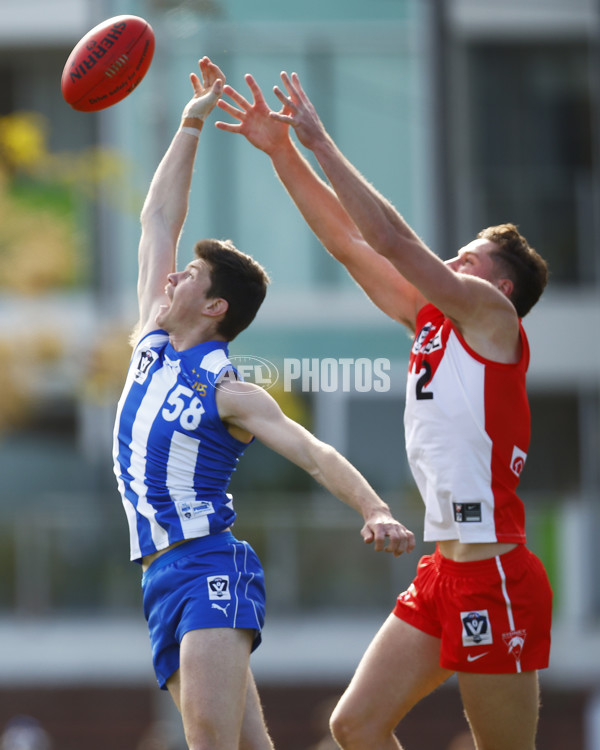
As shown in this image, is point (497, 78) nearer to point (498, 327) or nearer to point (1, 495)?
point (1, 495)

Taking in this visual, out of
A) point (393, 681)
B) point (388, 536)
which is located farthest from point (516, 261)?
point (393, 681)

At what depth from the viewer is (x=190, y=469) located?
4.36 metres

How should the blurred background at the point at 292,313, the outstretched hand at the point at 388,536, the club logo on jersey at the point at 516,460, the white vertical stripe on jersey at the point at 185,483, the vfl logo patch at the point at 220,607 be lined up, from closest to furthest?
1. the outstretched hand at the point at 388,536
2. the vfl logo patch at the point at 220,607
3. the white vertical stripe on jersey at the point at 185,483
4. the club logo on jersey at the point at 516,460
5. the blurred background at the point at 292,313

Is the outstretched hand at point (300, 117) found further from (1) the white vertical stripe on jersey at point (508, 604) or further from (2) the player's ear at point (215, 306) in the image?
(1) the white vertical stripe on jersey at point (508, 604)

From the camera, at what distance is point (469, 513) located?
432 cm

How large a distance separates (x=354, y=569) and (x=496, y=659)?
7.94 meters

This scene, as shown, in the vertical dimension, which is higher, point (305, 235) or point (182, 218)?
point (305, 235)

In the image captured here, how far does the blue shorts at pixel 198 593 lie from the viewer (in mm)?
4176

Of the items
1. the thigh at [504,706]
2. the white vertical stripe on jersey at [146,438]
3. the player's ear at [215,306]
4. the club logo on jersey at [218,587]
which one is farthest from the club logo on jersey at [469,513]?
the player's ear at [215,306]

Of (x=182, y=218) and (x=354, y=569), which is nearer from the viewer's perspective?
(x=182, y=218)

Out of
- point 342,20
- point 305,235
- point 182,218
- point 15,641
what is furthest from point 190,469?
point 342,20

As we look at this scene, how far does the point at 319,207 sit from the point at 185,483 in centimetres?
143

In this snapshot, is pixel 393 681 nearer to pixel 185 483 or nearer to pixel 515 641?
pixel 515 641

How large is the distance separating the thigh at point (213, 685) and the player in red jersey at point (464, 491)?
0.52 metres
